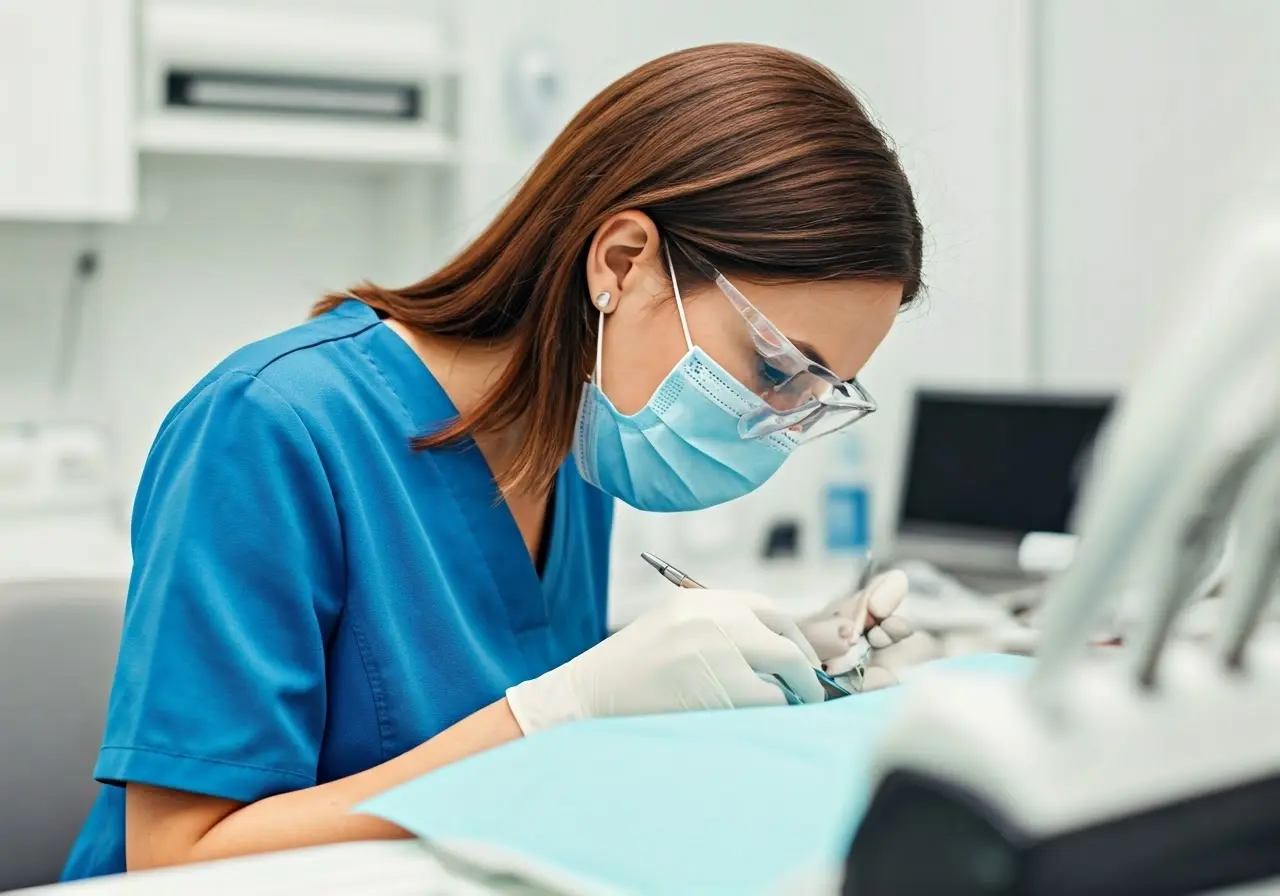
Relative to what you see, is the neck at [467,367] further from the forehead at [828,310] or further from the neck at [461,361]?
the forehead at [828,310]

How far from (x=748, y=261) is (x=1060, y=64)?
2.25m

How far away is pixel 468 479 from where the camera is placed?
109 cm

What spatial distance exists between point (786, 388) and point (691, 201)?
0.59 ft

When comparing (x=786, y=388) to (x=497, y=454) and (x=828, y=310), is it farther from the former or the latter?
(x=497, y=454)

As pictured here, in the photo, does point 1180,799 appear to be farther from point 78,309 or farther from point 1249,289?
point 78,309

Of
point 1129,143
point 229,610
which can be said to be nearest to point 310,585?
point 229,610

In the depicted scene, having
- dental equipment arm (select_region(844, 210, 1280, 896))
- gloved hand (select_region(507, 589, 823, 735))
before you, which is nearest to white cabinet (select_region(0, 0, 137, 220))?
gloved hand (select_region(507, 589, 823, 735))

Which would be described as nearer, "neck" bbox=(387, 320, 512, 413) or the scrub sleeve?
the scrub sleeve

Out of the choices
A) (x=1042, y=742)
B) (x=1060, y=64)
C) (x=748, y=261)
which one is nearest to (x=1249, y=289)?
(x=1042, y=742)

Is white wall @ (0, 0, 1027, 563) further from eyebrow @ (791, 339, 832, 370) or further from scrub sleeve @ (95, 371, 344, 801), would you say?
scrub sleeve @ (95, 371, 344, 801)

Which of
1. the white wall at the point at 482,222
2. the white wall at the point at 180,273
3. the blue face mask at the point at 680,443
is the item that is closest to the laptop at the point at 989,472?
the white wall at the point at 482,222

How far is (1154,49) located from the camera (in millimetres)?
2639

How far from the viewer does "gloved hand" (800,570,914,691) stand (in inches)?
35.2

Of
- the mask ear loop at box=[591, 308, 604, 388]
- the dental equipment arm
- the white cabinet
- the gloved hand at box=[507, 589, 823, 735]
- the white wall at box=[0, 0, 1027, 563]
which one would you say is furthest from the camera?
the white wall at box=[0, 0, 1027, 563]
